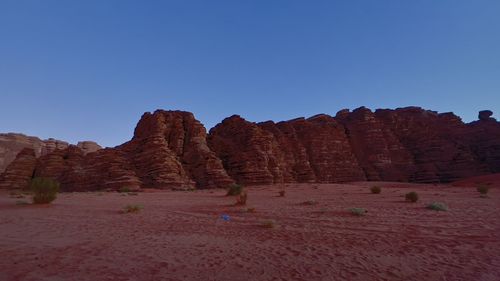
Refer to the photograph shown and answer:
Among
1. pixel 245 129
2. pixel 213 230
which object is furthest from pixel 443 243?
pixel 245 129

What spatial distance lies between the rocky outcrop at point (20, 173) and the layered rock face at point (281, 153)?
0.11m

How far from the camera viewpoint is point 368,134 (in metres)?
54.9

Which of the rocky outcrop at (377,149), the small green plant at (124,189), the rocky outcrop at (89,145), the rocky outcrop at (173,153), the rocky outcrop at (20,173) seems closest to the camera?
the small green plant at (124,189)

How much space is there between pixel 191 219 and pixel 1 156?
235 ft

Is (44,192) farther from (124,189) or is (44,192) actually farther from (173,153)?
(173,153)

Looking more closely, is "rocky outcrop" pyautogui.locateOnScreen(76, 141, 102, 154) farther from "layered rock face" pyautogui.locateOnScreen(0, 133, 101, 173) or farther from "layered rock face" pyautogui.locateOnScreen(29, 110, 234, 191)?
"layered rock face" pyautogui.locateOnScreen(29, 110, 234, 191)

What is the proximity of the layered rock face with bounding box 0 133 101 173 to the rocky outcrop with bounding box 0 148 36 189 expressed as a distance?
77.7 feet

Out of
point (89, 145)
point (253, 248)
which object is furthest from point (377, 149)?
point (89, 145)

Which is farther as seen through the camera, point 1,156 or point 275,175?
point 1,156

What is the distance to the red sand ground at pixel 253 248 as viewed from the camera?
5.29 m

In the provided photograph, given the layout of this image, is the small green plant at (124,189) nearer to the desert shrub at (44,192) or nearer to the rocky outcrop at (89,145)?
the desert shrub at (44,192)

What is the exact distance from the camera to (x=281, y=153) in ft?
157

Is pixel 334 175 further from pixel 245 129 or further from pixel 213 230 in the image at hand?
pixel 213 230

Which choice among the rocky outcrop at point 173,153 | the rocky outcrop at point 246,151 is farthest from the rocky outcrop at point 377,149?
the rocky outcrop at point 173,153
